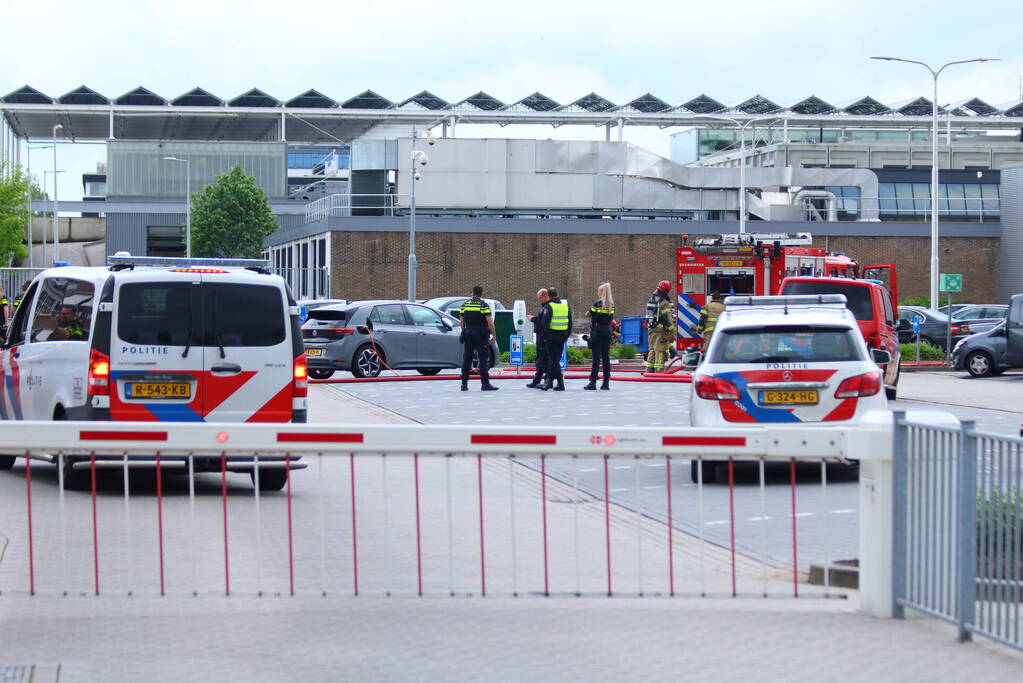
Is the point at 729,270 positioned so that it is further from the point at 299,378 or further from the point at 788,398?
the point at 299,378

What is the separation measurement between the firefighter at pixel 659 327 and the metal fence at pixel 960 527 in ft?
72.5

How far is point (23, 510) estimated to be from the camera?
945cm

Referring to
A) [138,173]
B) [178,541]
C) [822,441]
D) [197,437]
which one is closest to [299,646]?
[197,437]

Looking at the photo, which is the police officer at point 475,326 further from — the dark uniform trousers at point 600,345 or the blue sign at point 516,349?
the blue sign at point 516,349

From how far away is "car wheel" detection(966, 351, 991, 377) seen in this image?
3095 centimetres

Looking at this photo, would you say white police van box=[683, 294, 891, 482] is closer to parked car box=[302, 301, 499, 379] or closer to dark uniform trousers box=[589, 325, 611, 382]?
dark uniform trousers box=[589, 325, 611, 382]

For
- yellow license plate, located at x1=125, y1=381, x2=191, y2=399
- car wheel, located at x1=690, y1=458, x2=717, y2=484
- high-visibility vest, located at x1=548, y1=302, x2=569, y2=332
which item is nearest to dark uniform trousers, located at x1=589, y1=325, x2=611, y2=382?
high-visibility vest, located at x1=548, y1=302, x2=569, y2=332

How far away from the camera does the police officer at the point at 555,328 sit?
23.6 m

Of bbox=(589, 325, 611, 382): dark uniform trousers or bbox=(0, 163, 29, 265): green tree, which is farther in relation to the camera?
bbox=(0, 163, 29, 265): green tree

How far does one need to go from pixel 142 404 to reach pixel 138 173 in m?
87.3

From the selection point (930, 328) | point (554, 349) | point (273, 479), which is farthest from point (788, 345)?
point (930, 328)

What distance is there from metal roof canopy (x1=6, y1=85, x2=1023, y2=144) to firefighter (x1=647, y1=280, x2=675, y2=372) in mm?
55601

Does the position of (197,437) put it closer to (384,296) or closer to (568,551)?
(568,551)

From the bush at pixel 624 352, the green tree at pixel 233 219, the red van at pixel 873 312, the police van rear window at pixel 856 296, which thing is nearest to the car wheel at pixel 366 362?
the red van at pixel 873 312
